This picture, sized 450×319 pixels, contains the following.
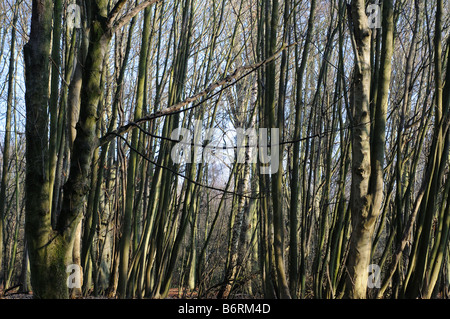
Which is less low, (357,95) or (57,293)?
(357,95)

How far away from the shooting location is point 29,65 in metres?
1.84

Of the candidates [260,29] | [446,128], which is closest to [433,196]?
[446,128]

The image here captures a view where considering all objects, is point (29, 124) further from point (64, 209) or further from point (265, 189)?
point (265, 189)

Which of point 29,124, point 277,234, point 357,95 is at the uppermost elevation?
point 357,95

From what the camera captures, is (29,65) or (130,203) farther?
(130,203)

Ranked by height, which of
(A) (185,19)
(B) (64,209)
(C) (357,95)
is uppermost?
(A) (185,19)

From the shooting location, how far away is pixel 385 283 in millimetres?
2436

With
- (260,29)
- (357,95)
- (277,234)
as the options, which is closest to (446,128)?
(357,95)

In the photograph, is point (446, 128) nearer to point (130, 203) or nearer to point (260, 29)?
point (260, 29)

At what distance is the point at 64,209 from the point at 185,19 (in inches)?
86.3

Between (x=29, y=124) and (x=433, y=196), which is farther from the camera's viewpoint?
(x=433, y=196)

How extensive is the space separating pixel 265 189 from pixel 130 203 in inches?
38.4
